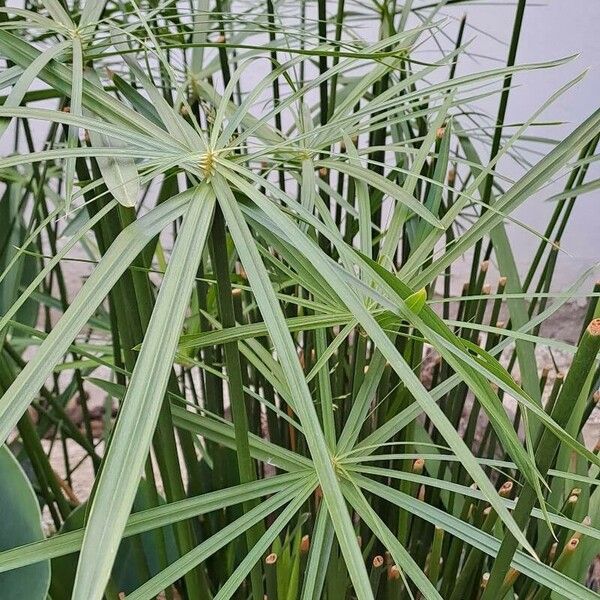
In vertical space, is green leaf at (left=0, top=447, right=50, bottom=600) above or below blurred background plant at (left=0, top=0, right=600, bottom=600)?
below

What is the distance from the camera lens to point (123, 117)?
1.25ft

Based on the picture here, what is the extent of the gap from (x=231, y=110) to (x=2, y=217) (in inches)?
13.9

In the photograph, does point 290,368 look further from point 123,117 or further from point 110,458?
point 123,117

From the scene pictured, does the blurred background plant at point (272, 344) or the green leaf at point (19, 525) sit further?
the green leaf at point (19, 525)

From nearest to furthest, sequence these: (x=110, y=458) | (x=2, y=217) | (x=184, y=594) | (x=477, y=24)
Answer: (x=110, y=458), (x=184, y=594), (x=2, y=217), (x=477, y=24)

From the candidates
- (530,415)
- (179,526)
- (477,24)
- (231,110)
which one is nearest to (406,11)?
(231,110)

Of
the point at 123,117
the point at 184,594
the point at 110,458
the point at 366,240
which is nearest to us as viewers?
the point at 110,458

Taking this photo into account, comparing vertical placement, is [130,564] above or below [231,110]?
below

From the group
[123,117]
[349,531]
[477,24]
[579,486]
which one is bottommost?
[579,486]

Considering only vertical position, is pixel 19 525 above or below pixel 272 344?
below

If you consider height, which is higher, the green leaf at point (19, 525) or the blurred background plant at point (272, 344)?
the blurred background plant at point (272, 344)

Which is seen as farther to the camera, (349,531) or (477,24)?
(477,24)

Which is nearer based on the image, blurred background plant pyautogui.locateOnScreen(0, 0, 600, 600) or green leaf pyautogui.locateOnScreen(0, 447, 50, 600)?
blurred background plant pyautogui.locateOnScreen(0, 0, 600, 600)

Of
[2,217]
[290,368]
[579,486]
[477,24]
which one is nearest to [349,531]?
[290,368]
